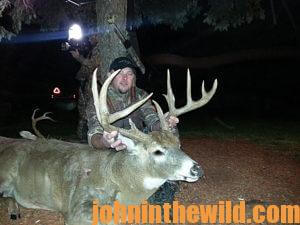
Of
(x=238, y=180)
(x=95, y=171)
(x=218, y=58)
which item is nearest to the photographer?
(x=95, y=171)

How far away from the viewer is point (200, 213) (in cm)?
546

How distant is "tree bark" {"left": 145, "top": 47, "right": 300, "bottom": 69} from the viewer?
476 inches

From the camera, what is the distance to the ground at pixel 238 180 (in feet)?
19.0

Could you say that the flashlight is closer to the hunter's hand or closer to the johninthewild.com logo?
the hunter's hand

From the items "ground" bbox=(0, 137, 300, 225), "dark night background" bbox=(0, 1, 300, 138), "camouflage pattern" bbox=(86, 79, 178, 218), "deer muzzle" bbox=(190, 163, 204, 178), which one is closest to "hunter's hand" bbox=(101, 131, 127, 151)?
"camouflage pattern" bbox=(86, 79, 178, 218)

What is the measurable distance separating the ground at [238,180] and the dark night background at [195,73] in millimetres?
7732

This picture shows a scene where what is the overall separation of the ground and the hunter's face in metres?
1.65

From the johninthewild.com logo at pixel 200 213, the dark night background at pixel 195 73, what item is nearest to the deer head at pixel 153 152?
the johninthewild.com logo at pixel 200 213

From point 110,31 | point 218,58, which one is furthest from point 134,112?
point 218,58

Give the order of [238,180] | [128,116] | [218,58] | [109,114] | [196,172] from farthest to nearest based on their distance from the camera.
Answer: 1. [218,58]
2. [238,180]
3. [128,116]
4. [109,114]
5. [196,172]

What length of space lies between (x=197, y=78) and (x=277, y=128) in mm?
10947

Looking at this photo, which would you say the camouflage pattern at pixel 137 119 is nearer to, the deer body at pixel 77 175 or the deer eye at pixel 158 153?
the deer body at pixel 77 175

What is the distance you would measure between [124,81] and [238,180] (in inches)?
99.4

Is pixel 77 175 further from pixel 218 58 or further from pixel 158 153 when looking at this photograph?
pixel 218 58
